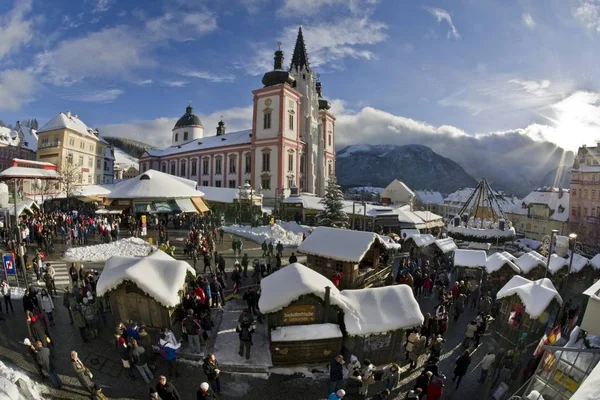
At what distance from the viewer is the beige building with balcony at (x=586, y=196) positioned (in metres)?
49.3

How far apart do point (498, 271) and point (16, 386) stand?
20.7m

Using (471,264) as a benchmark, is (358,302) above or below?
above

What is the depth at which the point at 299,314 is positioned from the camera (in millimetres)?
11328

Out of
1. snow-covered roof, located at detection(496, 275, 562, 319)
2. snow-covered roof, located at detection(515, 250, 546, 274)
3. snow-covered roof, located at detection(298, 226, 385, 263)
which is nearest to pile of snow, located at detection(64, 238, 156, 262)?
snow-covered roof, located at detection(298, 226, 385, 263)

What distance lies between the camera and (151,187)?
88.5 feet

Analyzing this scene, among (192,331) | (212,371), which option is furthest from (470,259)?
(212,371)

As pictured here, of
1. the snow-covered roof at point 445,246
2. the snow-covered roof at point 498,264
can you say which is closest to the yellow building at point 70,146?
the snow-covered roof at point 445,246

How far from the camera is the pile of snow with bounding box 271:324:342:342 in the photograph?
423 inches

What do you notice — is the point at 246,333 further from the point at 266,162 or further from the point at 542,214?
the point at 542,214

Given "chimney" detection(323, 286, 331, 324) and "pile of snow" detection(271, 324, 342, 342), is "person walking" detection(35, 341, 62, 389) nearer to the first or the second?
"pile of snow" detection(271, 324, 342, 342)

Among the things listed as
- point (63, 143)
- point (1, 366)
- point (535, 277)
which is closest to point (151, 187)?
point (1, 366)

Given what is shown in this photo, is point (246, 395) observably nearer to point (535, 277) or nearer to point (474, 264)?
point (474, 264)

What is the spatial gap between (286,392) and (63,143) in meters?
58.4

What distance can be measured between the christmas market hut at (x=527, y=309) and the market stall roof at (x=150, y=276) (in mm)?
12381
